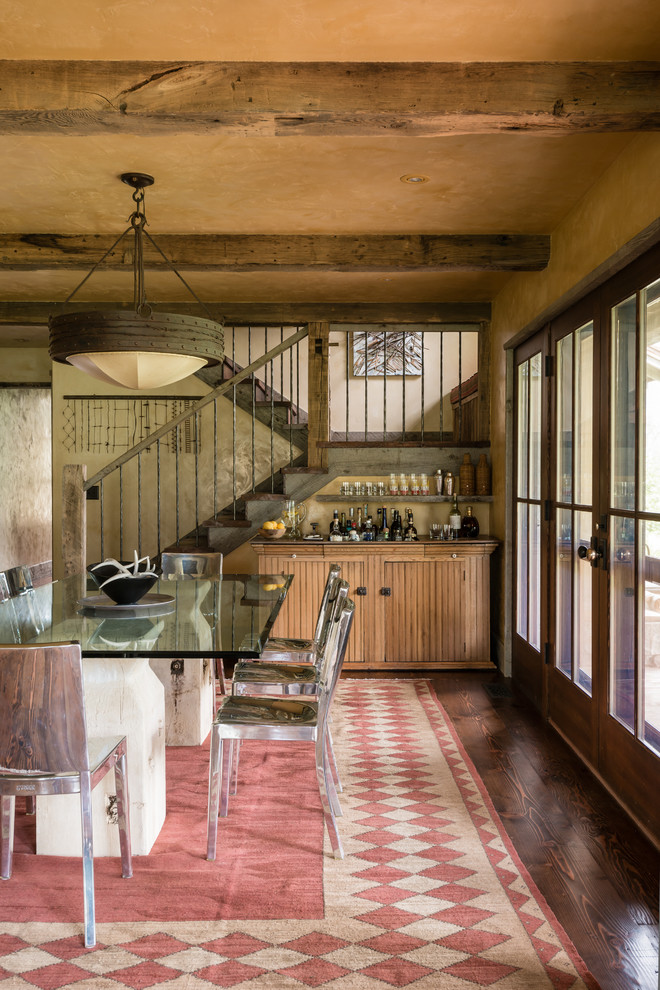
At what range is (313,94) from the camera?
2738 millimetres

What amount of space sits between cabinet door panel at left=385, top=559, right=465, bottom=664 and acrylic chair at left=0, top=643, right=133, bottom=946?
362cm

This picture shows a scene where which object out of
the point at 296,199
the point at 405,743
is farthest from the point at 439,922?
the point at 296,199

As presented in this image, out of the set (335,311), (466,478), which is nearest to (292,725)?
(466,478)

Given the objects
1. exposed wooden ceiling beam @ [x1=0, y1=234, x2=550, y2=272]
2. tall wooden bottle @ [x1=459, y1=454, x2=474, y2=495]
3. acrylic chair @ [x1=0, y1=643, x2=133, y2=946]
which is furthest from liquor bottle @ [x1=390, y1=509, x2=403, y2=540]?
acrylic chair @ [x1=0, y1=643, x2=133, y2=946]

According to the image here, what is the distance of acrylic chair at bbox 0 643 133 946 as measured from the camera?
227cm

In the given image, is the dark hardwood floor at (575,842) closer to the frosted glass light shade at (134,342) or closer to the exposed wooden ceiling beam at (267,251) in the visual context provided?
the frosted glass light shade at (134,342)

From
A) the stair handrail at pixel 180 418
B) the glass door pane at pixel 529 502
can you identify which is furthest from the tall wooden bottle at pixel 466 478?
the stair handrail at pixel 180 418

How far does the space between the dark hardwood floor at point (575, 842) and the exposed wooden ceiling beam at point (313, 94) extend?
2.62 m

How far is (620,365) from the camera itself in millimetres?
3527

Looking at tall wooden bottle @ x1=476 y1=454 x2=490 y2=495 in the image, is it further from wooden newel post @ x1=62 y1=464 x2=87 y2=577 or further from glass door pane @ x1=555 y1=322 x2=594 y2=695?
wooden newel post @ x1=62 y1=464 x2=87 y2=577

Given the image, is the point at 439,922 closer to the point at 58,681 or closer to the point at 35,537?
the point at 58,681

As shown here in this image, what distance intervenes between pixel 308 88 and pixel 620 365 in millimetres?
1761

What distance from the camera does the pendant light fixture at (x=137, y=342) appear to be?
3344 millimetres

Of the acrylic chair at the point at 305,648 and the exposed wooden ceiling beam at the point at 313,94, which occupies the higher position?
the exposed wooden ceiling beam at the point at 313,94
